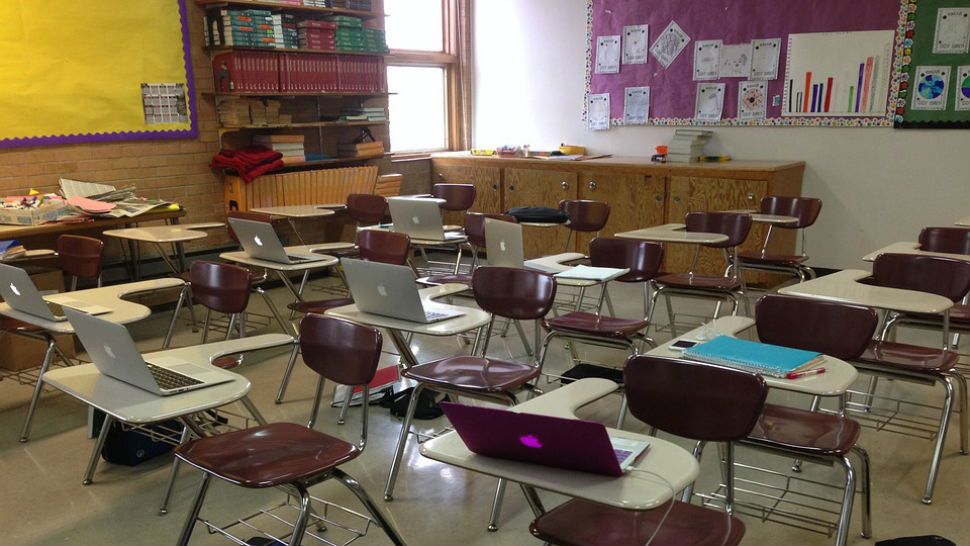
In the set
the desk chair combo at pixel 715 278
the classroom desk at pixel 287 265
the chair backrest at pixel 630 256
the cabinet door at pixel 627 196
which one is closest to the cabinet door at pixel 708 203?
the cabinet door at pixel 627 196

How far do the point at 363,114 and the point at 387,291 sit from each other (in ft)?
15.9

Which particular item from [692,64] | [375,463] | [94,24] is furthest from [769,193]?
[94,24]

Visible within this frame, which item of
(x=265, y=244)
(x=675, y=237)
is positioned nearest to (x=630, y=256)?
(x=675, y=237)

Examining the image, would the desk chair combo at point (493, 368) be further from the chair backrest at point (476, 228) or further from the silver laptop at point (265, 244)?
the chair backrest at point (476, 228)

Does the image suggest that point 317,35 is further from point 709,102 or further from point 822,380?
point 822,380

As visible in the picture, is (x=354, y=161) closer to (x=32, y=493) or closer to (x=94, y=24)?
(x=94, y=24)

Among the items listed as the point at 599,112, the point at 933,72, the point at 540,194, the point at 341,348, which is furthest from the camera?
the point at 599,112

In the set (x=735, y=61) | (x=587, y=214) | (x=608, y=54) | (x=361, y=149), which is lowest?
(x=587, y=214)

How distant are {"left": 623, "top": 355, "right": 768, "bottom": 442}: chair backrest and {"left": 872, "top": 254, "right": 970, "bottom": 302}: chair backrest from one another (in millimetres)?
2161

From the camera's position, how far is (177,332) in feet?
18.4

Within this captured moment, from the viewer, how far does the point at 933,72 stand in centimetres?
623

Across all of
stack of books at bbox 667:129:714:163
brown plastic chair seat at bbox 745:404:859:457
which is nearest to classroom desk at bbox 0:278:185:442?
brown plastic chair seat at bbox 745:404:859:457

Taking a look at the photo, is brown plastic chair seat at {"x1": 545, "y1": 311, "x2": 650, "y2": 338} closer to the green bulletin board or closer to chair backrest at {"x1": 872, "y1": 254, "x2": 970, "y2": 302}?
chair backrest at {"x1": 872, "y1": 254, "x2": 970, "y2": 302}

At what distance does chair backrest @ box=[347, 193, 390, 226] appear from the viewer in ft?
20.9
